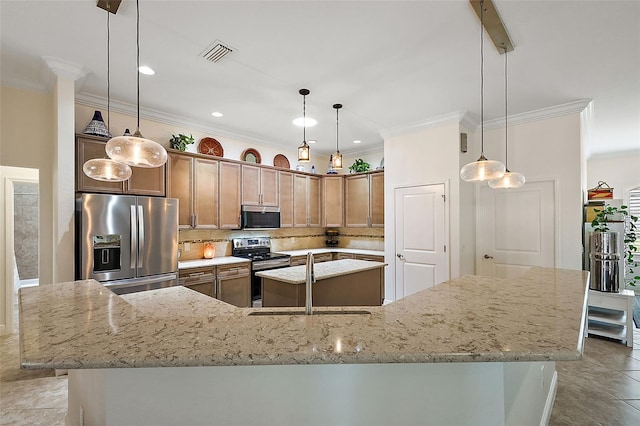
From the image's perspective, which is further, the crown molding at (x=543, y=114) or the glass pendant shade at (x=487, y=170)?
the crown molding at (x=543, y=114)

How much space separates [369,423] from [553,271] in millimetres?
2015

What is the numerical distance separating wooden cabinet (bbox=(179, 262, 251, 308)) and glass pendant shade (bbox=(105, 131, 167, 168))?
2143mm

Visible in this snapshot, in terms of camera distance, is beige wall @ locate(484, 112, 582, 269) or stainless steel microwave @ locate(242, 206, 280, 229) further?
stainless steel microwave @ locate(242, 206, 280, 229)

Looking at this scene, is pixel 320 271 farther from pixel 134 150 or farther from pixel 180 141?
pixel 180 141

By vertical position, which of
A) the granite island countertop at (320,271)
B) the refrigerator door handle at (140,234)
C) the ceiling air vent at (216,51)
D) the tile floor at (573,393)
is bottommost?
the tile floor at (573,393)

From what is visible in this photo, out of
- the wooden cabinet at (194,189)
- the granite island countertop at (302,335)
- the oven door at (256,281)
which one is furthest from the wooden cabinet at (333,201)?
the granite island countertop at (302,335)

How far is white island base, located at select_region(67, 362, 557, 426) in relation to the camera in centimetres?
102

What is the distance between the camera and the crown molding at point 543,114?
3.62 meters

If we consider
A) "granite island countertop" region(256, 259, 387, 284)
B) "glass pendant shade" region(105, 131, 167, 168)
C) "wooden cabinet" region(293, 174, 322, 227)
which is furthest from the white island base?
"wooden cabinet" region(293, 174, 322, 227)

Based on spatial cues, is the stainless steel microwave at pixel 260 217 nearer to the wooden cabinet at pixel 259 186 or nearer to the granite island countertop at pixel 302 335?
the wooden cabinet at pixel 259 186

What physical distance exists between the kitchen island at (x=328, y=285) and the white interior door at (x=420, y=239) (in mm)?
1088

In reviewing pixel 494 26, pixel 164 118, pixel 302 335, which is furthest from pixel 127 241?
pixel 494 26

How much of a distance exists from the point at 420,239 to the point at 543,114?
2.24 m

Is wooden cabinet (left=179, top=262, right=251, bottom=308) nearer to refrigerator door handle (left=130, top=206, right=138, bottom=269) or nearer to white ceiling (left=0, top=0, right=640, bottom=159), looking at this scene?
refrigerator door handle (left=130, top=206, right=138, bottom=269)
